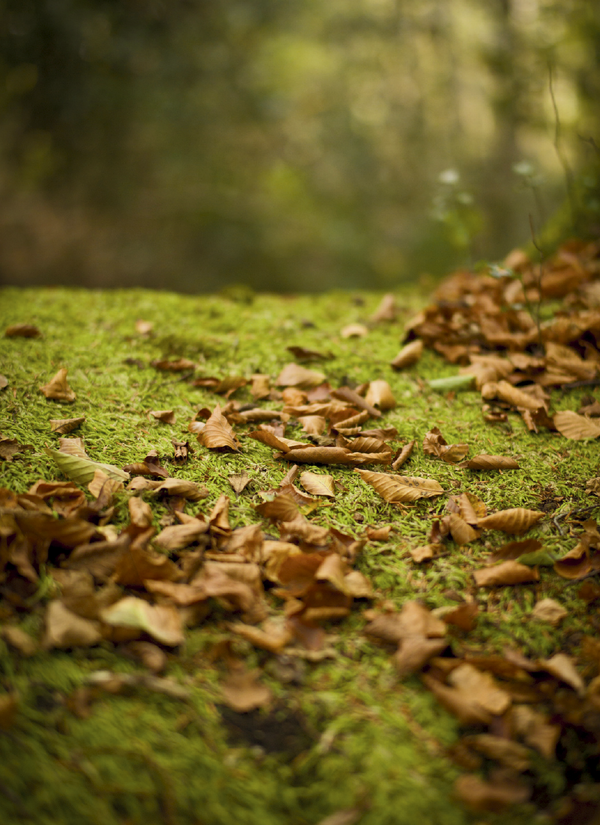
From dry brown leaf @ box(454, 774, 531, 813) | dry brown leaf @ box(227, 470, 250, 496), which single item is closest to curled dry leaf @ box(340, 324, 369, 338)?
dry brown leaf @ box(227, 470, 250, 496)

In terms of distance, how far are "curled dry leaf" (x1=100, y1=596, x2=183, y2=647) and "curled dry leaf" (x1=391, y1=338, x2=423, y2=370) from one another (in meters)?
1.65

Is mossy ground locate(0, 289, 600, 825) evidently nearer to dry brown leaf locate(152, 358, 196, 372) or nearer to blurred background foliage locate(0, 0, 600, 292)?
dry brown leaf locate(152, 358, 196, 372)

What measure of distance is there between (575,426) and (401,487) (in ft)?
2.79

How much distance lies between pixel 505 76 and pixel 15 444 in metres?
6.46

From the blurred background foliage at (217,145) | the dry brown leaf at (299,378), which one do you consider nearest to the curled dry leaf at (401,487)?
the dry brown leaf at (299,378)

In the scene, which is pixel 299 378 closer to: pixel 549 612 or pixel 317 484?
pixel 317 484

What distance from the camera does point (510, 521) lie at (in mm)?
1412

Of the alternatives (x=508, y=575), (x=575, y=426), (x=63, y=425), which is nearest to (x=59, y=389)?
(x=63, y=425)

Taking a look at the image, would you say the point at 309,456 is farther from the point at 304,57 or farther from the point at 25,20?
the point at 304,57

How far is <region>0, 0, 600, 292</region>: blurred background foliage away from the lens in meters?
4.58

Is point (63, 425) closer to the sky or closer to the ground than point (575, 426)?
closer to the ground

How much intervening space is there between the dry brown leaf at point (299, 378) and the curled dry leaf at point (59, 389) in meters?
0.85

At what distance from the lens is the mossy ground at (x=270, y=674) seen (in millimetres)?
825

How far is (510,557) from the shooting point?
1.32 m
